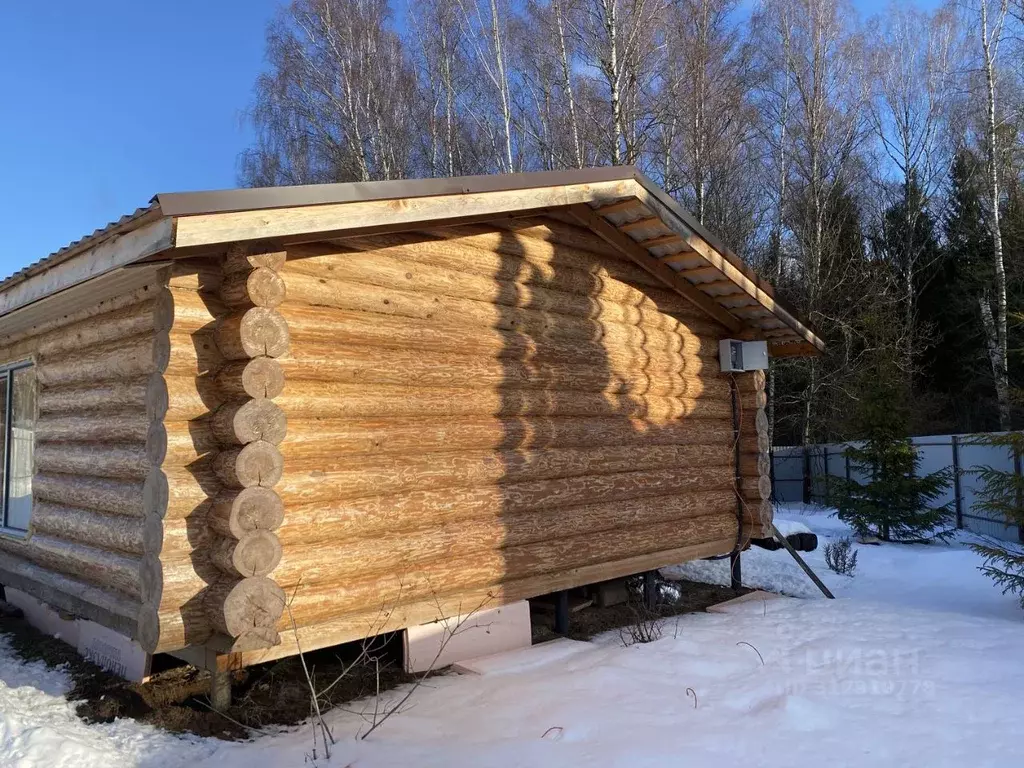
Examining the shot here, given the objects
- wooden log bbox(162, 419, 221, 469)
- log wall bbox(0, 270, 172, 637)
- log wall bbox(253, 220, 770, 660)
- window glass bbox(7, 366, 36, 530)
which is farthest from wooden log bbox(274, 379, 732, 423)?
window glass bbox(7, 366, 36, 530)

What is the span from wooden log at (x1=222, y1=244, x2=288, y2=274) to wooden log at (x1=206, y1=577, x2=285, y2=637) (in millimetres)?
1986

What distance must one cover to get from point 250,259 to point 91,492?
8.83 feet

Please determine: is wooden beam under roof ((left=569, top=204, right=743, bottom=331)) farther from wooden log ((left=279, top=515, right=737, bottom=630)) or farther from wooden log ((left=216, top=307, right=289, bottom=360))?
wooden log ((left=216, top=307, right=289, bottom=360))

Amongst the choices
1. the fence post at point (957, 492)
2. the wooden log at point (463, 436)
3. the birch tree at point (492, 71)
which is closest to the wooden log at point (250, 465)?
the wooden log at point (463, 436)

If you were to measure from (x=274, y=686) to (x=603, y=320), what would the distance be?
4555 mm

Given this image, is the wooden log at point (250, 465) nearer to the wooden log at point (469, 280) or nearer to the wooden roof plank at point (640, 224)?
the wooden log at point (469, 280)

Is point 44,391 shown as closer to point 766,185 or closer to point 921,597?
point 921,597

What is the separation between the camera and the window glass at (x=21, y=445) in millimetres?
7770

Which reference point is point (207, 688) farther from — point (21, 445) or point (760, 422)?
point (760, 422)

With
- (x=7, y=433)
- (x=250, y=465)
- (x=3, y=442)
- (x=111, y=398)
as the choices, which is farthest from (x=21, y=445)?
(x=250, y=465)

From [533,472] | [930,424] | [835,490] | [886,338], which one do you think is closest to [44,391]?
[533,472]

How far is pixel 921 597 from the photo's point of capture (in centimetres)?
981

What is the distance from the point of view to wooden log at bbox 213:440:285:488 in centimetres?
490

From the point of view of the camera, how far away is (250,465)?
4.92 meters
